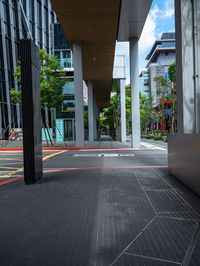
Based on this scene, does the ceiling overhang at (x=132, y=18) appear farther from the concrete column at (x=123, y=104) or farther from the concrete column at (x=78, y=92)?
the concrete column at (x=123, y=104)

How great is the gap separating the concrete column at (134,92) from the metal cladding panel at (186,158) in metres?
12.1

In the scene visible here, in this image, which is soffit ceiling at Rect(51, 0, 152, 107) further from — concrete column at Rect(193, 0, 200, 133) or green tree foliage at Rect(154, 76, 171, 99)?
green tree foliage at Rect(154, 76, 171, 99)

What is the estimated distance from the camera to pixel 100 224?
4.37 m

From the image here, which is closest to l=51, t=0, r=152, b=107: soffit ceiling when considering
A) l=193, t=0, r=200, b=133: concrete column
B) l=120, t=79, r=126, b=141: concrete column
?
l=120, t=79, r=126, b=141: concrete column

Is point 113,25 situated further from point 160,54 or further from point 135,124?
point 160,54

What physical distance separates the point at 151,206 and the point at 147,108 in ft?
186

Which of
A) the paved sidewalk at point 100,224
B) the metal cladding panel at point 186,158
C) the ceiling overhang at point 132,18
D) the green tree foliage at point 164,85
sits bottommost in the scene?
the paved sidewalk at point 100,224

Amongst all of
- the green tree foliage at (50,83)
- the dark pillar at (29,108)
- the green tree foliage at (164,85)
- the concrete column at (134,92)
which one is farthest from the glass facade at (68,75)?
the dark pillar at (29,108)

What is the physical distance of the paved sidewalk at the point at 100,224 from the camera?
331 centimetres

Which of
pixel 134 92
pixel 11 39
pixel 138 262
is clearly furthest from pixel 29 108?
pixel 11 39

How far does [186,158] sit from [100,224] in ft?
10.7

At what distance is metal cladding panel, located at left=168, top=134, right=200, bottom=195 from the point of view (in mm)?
6027

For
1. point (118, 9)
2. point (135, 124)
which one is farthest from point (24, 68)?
point (135, 124)

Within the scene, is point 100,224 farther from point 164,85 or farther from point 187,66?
point 164,85
